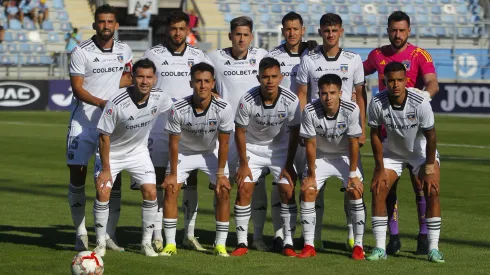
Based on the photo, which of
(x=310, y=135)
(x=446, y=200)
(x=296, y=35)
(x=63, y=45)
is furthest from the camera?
(x=63, y=45)

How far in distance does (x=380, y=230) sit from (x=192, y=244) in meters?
1.94

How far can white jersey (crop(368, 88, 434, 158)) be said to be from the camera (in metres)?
9.46

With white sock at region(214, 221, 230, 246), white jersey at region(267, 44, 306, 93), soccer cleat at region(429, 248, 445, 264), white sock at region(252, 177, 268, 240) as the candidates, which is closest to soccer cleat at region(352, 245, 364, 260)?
soccer cleat at region(429, 248, 445, 264)

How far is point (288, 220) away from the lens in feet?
32.4

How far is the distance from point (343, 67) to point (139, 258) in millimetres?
2750

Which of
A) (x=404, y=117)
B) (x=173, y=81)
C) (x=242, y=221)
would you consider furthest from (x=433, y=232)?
(x=173, y=81)

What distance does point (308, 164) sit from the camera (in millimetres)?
9648

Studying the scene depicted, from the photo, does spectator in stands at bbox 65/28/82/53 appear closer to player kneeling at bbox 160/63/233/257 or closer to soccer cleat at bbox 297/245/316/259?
player kneeling at bbox 160/63/233/257

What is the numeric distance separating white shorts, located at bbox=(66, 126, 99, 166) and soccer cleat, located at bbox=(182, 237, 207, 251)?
129 centimetres

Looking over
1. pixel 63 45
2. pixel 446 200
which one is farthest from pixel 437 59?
pixel 446 200

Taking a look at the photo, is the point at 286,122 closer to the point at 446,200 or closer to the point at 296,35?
the point at 296,35

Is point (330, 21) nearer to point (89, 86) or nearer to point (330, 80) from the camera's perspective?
point (330, 80)

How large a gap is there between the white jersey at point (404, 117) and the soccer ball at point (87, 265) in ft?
9.67

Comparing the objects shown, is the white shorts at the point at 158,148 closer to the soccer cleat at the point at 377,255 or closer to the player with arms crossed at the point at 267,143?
the player with arms crossed at the point at 267,143
